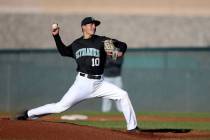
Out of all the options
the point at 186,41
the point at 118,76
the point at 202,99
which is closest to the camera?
the point at 118,76

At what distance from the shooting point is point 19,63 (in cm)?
1956

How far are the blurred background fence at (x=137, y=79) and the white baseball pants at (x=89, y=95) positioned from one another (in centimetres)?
992

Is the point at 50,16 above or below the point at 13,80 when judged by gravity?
above

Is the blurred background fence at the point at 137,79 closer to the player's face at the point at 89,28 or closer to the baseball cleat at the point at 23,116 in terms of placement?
the baseball cleat at the point at 23,116

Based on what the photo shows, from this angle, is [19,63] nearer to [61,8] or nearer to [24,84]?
[24,84]

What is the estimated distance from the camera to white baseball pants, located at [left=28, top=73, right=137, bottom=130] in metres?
9.23

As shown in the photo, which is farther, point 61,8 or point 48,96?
point 61,8

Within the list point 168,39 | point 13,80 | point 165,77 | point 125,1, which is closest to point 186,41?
point 168,39

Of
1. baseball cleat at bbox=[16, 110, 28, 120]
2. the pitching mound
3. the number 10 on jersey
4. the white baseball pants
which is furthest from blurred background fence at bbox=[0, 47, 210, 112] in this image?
the pitching mound

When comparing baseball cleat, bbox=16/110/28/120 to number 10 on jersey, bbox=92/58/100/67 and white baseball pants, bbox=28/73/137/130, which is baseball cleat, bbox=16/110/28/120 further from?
number 10 on jersey, bbox=92/58/100/67

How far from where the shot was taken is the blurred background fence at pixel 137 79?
19.2 meters

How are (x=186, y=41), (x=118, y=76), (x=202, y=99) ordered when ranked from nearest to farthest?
(x=118, y=76)
(x=202, y=99)
(x=186, y=41)

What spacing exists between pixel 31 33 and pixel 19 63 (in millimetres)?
7093

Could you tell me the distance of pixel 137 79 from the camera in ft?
64.0
